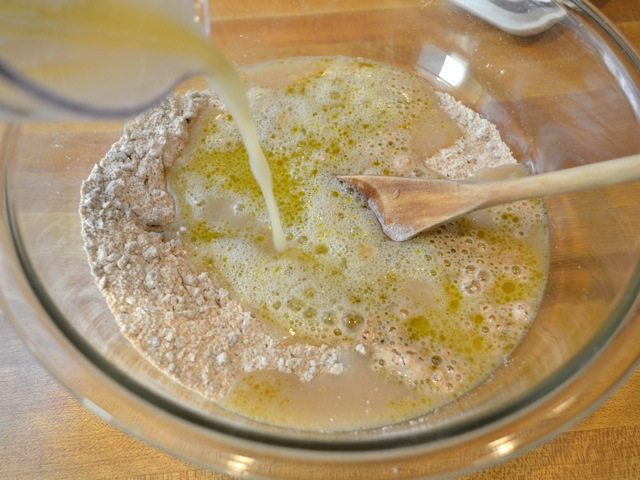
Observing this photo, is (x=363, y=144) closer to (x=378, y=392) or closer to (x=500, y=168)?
(x=500, y=168)

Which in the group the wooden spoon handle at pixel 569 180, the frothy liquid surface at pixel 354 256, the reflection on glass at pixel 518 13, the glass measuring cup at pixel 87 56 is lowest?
the frothy liquid surface at pixel 354 256

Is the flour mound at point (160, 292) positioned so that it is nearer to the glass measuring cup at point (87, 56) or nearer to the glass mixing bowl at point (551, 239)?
the glass mixing bowl at point (551, 239)

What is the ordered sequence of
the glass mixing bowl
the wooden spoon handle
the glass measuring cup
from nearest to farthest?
the glass measuring cup → the glass mixing bowl → the wooden spoon handle

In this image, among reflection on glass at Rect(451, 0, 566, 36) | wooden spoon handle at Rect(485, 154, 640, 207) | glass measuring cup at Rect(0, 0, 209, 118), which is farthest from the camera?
reflection on glass at Rect(451, 0, 566, 36)

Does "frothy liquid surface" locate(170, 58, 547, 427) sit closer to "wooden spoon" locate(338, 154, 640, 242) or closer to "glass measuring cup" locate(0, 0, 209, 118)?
"wooden spoon" locate(338, 154, 640, 242)

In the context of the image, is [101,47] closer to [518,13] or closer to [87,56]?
[87,56]

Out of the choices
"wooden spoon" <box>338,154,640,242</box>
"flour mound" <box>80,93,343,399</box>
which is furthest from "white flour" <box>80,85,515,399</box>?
"wooden spoon" <box>338,154,640,242</box>

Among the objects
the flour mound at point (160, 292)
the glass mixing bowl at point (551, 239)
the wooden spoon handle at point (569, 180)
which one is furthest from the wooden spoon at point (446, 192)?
the flour mound at point (160, 292)
